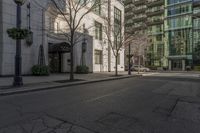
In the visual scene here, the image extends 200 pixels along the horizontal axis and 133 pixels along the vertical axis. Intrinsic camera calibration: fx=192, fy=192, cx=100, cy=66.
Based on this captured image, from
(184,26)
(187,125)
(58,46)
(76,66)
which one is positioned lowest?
(187,125)

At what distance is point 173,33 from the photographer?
67.2m

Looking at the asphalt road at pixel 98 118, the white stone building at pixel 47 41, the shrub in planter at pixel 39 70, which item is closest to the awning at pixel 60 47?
the white stone building at pixel 47 41

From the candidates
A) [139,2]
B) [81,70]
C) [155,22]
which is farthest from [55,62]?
[139,2]

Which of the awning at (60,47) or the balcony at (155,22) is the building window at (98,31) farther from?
the balcony at (155,22)

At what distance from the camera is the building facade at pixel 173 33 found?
206 feet

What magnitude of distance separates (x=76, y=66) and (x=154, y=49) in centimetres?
5222

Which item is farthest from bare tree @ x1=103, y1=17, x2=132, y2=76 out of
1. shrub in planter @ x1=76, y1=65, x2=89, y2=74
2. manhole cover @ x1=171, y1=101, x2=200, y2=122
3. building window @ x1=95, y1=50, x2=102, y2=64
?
manhole cover @ x1=171, y1=101, x2=200, y2=122

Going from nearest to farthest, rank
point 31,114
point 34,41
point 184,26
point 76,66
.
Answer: point 31,114, point 34,41, point 76,66, point 184,26

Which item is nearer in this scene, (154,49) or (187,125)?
(187,125)

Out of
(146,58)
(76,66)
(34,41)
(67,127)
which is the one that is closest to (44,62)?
(34,41)

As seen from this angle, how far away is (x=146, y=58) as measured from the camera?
2810 inches

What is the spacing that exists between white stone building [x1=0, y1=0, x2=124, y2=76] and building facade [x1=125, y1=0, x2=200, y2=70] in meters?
36.8

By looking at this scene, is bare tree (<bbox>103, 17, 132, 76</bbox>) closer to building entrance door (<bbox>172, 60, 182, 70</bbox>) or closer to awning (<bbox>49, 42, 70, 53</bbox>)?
awning (<bbox>49, 42, 70, 53</bbox>)

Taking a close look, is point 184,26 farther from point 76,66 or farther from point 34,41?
point 34,41
